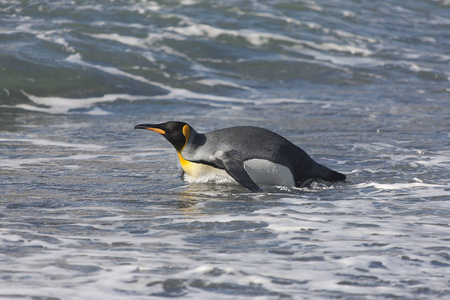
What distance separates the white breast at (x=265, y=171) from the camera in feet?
18.3

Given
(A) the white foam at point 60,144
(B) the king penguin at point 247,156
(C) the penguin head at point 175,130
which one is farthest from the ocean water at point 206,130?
(C) the penguin head at point 175,130

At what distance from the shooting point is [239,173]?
5.41m

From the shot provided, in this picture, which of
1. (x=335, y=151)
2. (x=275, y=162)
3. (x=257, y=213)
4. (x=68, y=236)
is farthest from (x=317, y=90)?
(x=68, y=236)

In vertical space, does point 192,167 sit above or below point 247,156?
below

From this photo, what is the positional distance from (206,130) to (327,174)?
10.1ft

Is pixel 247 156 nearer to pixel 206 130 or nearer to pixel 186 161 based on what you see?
pixel 186 161

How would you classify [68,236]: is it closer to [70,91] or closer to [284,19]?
[70,91]

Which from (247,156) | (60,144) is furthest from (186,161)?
(60,144)

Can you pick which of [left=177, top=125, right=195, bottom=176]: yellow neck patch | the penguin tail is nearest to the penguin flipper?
[left=177, top=125, right=195, bottom=176]: yellow neck patch

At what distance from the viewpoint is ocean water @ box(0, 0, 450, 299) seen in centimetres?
348

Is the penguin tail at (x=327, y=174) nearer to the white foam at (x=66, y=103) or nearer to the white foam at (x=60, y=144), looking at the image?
the white foam at (x=60, y=144)

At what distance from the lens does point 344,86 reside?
41.6 feet

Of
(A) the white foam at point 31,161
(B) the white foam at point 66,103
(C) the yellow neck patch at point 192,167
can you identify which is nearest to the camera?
(C) the yellow neck patch at point 192,167

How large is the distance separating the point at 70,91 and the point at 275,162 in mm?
6477
